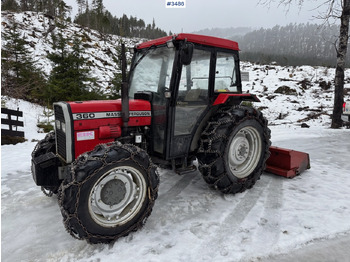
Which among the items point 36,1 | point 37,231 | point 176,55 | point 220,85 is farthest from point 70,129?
point 36,1

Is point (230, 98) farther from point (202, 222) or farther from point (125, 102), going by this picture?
point (202, 222)

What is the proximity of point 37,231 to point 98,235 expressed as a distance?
0.87 m

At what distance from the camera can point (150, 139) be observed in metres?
3.48

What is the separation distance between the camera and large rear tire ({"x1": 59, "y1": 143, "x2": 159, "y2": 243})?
90.8 inches

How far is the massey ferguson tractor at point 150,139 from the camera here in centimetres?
244

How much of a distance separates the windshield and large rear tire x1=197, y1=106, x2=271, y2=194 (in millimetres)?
951

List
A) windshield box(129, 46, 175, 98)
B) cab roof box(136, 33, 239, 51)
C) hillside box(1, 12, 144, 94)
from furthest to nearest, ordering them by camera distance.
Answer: hillside box(1, 12, 144, 94), windshield box(129, 46, 175, 98), cab roof box(136, 33, 239, 51)

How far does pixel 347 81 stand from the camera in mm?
17562

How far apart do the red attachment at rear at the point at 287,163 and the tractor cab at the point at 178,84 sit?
157 cm

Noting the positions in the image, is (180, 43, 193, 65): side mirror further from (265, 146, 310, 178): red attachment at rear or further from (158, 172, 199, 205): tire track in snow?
(265, 146, 310, 178): red attachment at rear

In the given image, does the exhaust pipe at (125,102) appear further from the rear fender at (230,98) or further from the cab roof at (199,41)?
the rear fender at (230,98)

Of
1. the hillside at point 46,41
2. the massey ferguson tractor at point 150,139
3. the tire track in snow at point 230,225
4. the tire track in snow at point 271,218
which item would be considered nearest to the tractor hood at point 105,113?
the massey ferguson tractor at point 150,139

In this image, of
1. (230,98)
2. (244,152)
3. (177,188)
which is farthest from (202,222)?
(230,98)

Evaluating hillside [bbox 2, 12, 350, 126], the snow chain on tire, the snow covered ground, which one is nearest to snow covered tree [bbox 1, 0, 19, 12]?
hillside [bbox 2, 12, 350, 126]
